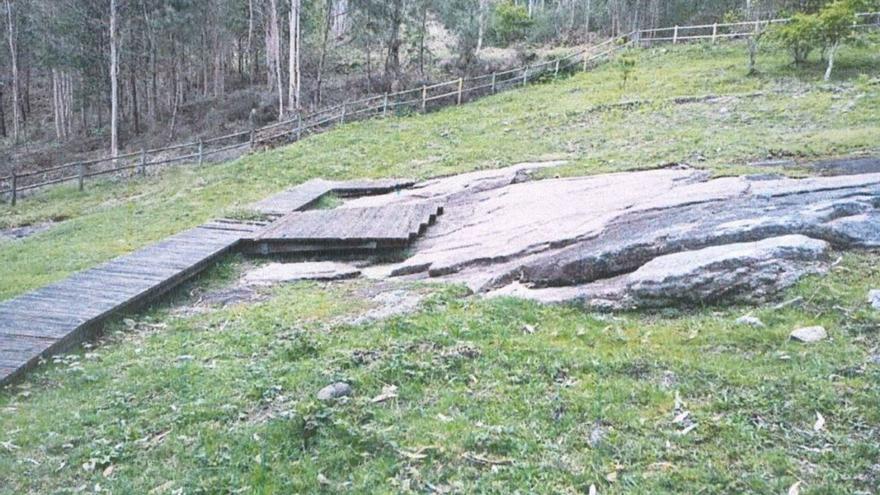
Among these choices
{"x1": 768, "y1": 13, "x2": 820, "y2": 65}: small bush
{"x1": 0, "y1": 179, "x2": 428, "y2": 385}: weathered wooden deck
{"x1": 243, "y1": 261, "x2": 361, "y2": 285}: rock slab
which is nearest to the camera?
{"x1": 0, "y1": 179, "x2": 428, "y2": 385}: weathered wooden deck

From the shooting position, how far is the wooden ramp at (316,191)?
482 inches

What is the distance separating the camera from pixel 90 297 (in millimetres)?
7133

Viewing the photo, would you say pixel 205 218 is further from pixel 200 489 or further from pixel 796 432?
pixel 796 432

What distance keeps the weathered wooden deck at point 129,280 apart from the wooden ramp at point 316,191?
0.05m

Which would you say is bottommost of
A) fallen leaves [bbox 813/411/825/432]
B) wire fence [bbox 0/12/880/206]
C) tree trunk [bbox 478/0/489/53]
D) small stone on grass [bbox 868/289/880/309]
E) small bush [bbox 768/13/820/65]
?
fallen leaves [bbox 813/411/825/432]

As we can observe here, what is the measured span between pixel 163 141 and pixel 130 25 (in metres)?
8.42

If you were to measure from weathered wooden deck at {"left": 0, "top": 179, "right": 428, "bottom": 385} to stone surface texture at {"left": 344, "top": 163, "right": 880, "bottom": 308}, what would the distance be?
1.13 meters

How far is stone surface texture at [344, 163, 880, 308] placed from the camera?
5.71 m

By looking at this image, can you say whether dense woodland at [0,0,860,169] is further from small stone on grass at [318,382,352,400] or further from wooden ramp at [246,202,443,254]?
small stone on grass at [318,382,352,400]

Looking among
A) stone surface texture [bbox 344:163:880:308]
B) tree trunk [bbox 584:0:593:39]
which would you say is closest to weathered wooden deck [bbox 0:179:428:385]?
stone surface texture [bbox 344:163:880:308]

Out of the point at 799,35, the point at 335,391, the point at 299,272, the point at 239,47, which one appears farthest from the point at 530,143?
the point at 239,47

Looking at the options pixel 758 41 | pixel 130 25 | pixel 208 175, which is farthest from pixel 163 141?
pixel 758 41

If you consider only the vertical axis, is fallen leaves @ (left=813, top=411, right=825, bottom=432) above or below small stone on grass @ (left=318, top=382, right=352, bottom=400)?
above

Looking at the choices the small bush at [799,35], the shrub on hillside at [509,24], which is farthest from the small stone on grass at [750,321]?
the shrub on hillside at [509,24]
